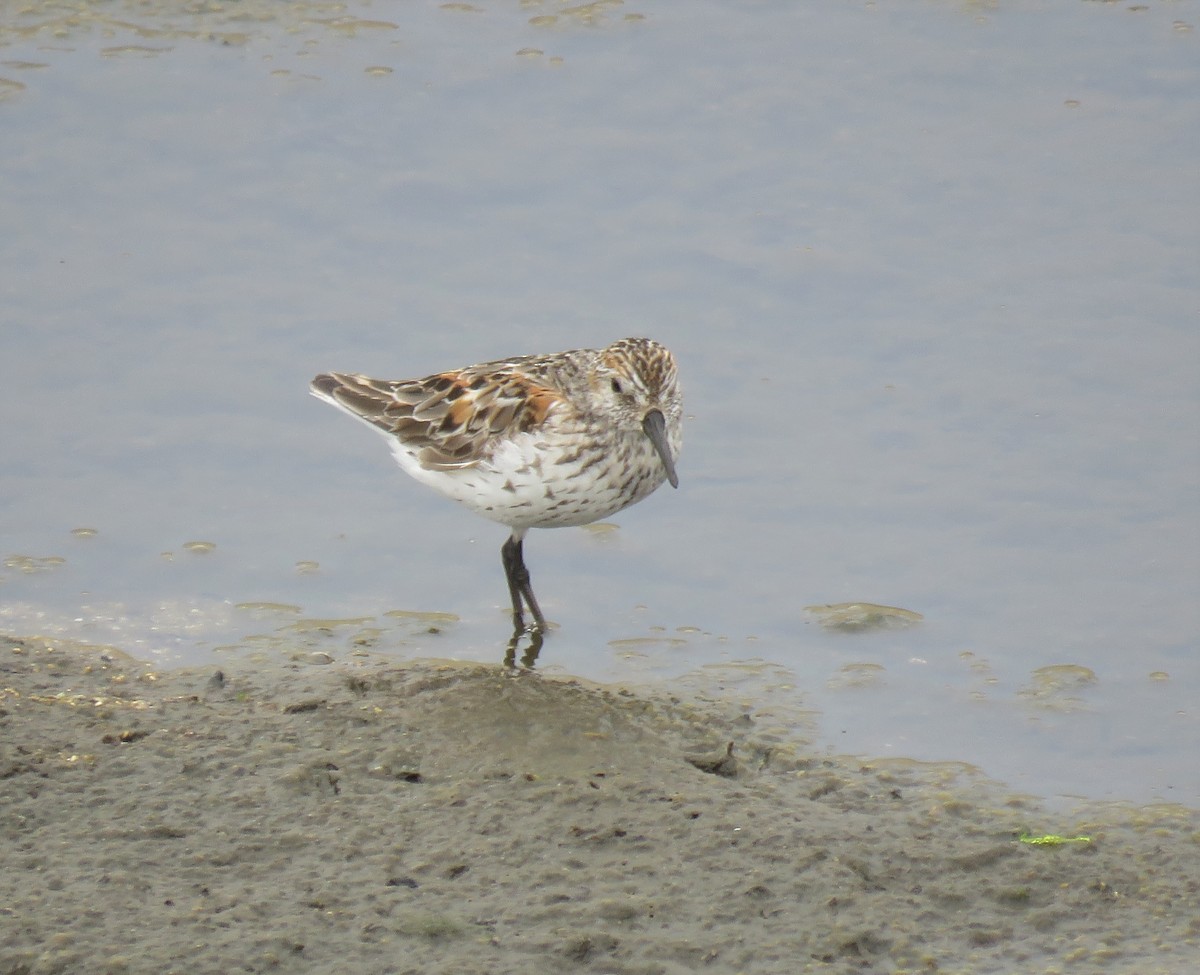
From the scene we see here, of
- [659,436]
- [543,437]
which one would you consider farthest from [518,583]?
[659,436]

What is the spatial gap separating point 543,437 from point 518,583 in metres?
0.76

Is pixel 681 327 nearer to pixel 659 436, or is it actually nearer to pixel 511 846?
pixel 659 436

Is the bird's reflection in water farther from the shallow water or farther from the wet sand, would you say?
the wet sand

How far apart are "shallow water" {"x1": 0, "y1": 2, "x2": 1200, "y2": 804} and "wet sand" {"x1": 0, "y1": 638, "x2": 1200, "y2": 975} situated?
2.13 ft

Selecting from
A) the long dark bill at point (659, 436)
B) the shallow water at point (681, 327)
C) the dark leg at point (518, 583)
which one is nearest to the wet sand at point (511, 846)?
the shallow water at point (681, 327)

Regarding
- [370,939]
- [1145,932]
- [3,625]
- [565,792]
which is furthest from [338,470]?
[1145,932]

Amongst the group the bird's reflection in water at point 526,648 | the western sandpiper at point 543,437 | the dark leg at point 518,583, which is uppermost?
the western sandpiper at point 543,437

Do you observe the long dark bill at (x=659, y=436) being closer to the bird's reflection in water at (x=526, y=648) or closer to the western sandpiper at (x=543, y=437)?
the western sandpiper at (x=543, y=437)

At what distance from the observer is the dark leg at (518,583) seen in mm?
7492

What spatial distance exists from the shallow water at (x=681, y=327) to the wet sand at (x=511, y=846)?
650mm

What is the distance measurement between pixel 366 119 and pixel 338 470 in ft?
11.2

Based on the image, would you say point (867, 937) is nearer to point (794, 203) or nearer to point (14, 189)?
point (794, 203)

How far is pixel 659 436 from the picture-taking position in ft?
23.4

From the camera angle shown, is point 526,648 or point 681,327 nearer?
point 526,648
